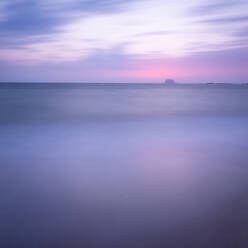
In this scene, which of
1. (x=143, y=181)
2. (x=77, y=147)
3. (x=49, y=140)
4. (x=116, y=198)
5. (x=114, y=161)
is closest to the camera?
(x=116, y=198)

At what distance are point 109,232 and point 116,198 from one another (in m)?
1.03

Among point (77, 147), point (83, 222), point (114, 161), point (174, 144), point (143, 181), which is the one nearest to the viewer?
point (83, 222)

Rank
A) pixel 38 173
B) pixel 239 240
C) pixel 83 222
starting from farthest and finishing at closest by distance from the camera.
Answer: pixel 38 173
pixel 83 222
pixel 239 240

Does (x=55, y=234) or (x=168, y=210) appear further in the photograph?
(x=168, y=210)

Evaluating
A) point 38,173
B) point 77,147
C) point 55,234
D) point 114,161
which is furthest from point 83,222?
point 77,147

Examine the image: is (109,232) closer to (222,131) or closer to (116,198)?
(116,198)

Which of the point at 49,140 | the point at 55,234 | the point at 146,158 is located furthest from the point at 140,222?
the point at 49,140

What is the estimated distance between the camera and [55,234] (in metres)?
3.37

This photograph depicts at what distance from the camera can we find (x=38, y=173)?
5.77 meters

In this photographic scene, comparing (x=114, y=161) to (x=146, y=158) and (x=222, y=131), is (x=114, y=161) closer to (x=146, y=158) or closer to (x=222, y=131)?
(x=146, y=158)

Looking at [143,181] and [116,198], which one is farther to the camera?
[143,181]

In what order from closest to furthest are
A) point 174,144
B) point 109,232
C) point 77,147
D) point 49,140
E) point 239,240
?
point 239,240 < point 109,232 < point 77,147 < point 174,144 < point 49,140

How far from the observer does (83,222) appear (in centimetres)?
364

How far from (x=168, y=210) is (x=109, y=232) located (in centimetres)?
88
